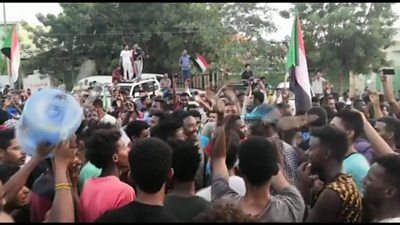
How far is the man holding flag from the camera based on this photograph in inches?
295

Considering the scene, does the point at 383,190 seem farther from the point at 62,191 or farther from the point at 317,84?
the point at 317,84

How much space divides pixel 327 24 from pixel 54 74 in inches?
484

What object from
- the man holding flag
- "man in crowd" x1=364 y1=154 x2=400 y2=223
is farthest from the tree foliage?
"man in crowd" x1=364 y1=154 x2=400 y2=223

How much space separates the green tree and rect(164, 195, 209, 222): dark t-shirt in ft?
67.6

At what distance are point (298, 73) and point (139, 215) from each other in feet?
19.0

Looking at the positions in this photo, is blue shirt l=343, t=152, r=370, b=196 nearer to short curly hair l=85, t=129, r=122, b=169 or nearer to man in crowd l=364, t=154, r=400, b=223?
man in crowd l=364, t=154, r=400, b=223

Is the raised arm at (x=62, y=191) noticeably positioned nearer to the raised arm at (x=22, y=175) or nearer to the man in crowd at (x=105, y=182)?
the raised arm at (x=22, y=175)

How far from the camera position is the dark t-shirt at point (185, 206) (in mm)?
2996

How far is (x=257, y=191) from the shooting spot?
292 cm

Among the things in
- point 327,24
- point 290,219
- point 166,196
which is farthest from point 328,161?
point 327,24

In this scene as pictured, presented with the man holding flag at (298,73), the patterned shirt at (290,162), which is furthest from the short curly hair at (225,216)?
the man holding flag at (298,73)

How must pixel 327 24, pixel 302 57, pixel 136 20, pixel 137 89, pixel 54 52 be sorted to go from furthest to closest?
1. pixel 54 52
2. pixel 136 20
3. pixel 327 24
4. pixel 137 89
5. pixel 302 57

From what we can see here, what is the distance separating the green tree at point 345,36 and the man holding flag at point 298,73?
14735 mm

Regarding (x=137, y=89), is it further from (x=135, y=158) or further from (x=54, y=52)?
(x=135, y=158)
